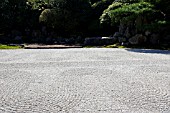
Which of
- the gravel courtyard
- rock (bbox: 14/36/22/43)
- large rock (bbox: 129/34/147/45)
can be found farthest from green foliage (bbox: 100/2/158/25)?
rock (bbox: 14/36/22/43)

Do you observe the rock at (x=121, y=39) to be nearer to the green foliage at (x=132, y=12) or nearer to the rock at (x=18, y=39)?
the green foliage at (x=132, y=12)

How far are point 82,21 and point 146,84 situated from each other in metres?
15.6

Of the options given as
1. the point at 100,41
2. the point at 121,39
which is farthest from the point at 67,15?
the point at 121,39

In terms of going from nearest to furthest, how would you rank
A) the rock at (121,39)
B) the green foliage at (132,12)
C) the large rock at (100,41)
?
1. the green foliage at (132,12)
2. the rock at (121,39)
3. the large rock at (100,41)

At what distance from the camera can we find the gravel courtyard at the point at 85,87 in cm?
516

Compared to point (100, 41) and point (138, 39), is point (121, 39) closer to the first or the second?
point (138, 39)

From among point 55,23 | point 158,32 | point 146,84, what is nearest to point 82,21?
point 55,23

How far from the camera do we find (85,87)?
22.0ft

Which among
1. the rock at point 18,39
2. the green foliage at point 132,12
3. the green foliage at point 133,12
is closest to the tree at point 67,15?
the rock at point 18,39

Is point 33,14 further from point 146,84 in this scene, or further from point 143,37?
point 146,84

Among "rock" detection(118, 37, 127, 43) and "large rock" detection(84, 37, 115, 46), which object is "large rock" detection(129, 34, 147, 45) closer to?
"rock" detection(118, 37, 127, 43)

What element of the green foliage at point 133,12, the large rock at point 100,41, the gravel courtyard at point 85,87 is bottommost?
the gravel courtyard at point 85,87

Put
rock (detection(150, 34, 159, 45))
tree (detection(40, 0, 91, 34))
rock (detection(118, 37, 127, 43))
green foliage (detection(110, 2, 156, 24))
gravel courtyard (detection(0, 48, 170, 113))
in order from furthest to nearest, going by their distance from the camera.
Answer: tree (detection(40, 0, 91, 34)) < rock (detection(118, 37, 127, 43)) < rock (detection(150, 34, 159, 45)) < green foliage (detection(110, 2, 156, 24)) < gravel courtyard (detection(0, 48, 170, 113))

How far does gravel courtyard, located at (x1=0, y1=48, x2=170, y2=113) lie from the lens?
16.9ft
